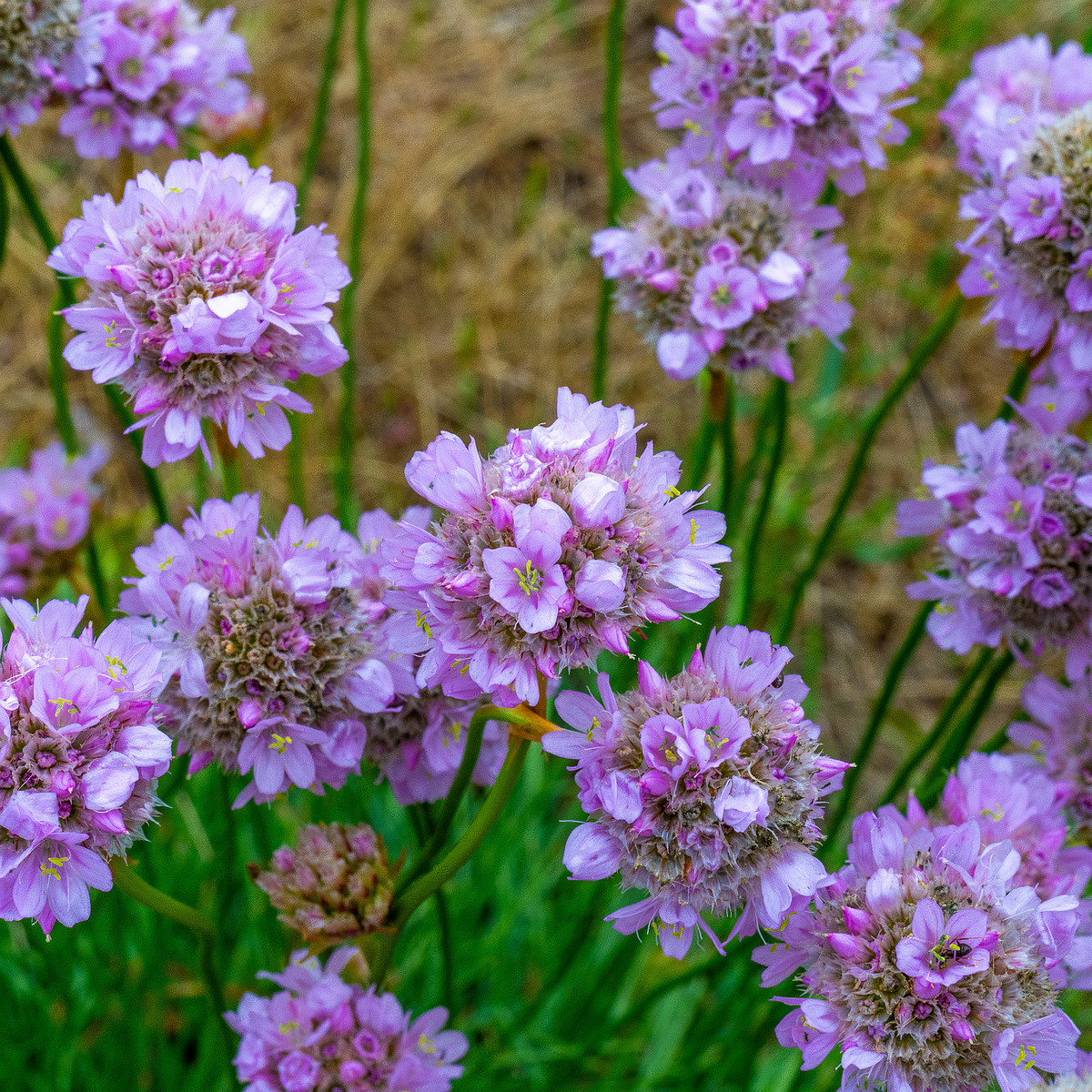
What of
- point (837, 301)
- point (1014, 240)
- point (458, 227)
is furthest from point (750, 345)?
point (458, 227)

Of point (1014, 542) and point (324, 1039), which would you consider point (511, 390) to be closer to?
point (1014, 542)

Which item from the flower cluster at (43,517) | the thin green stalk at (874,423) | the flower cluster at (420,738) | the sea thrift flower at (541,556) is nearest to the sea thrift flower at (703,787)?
the sea thrift flower at (541,556)

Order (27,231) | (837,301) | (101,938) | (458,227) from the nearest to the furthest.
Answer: (837,301) < (101,938) < (27,231) < (458,227)

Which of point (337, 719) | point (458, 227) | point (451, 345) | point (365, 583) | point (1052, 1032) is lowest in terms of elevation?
point (451, 345)

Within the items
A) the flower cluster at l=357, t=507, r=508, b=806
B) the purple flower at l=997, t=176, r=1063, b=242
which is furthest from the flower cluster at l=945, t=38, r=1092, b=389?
the flower cluster at l=357, t=507, r=508, b=806

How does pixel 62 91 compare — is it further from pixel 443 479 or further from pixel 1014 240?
pixel 1014 240

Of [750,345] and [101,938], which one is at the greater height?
[750,345]
